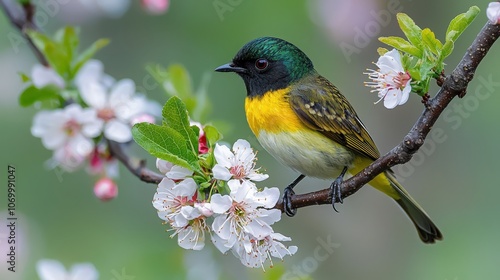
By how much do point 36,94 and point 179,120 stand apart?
0.94m

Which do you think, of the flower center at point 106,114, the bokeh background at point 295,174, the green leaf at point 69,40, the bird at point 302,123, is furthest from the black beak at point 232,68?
the bokeh background at point 295,174

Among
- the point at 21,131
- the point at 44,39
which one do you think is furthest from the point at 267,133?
the point at 21,131

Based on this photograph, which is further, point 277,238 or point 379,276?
point 379,276

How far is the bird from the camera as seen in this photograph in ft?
10.8

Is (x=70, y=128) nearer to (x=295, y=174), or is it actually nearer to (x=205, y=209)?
(x=205, y=209)

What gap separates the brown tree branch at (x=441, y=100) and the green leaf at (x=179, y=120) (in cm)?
53

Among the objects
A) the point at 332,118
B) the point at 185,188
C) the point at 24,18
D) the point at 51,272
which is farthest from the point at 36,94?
the point at 332,118

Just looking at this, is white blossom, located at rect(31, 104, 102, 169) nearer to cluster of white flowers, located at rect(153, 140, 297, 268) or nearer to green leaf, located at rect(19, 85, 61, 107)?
green leaf, located at rect(19, 85, 61, 107)

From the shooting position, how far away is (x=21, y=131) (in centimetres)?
614

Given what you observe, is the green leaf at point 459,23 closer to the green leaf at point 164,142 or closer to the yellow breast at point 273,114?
the green leaf at point 164,142

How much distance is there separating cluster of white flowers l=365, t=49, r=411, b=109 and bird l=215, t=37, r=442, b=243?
2.98 ft

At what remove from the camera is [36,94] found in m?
3.01

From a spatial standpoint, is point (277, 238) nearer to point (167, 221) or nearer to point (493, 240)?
point (167, 221)

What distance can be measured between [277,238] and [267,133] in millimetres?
997
